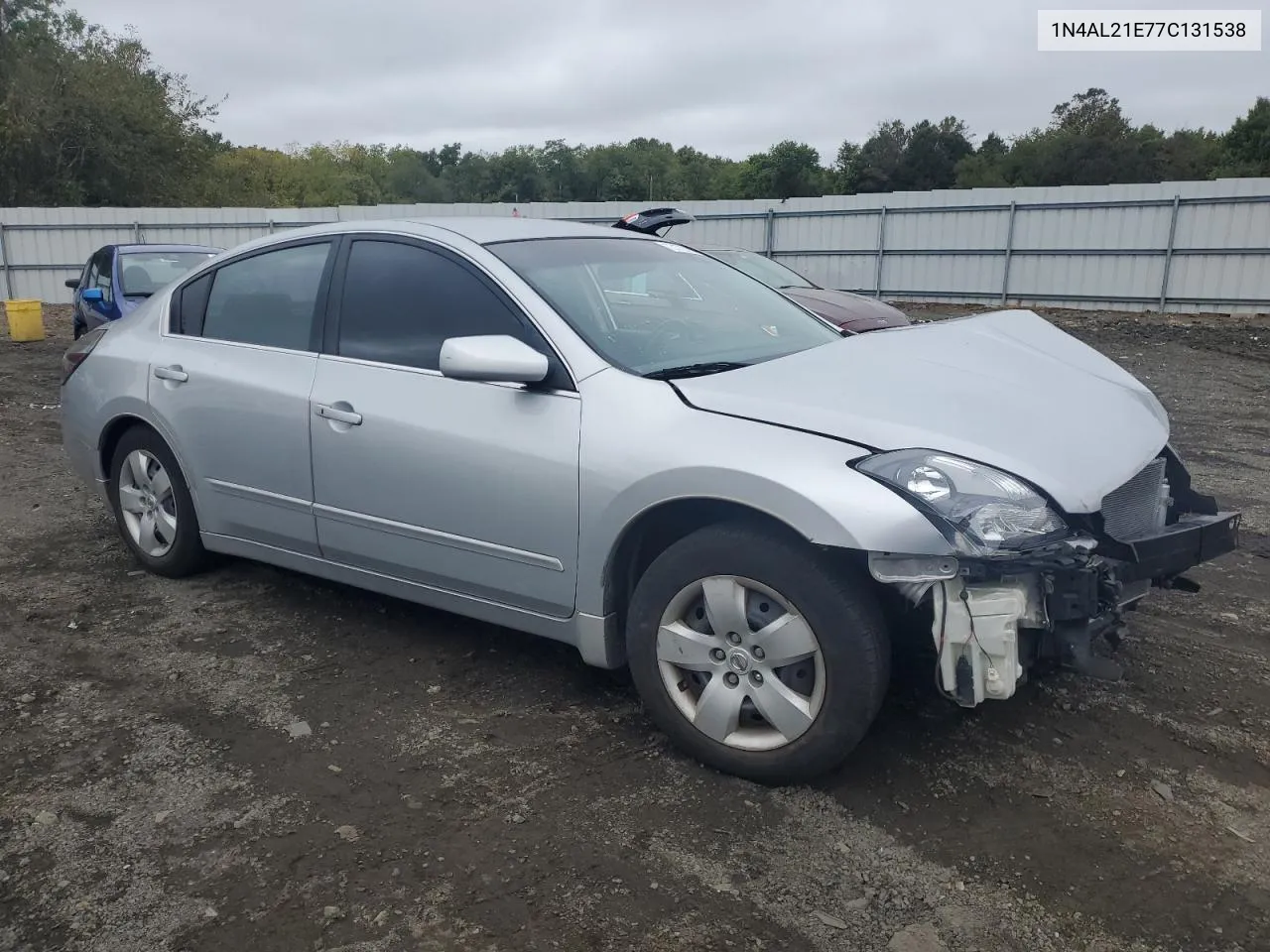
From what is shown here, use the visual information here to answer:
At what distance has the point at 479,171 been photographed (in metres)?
71.7

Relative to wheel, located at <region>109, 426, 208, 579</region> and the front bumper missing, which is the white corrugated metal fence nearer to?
wheel, located at <region>109, 426, 208, 579</region>

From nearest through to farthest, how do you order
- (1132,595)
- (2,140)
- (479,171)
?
(1132,595) → (2,140) → (479,171)

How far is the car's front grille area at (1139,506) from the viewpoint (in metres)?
2.87

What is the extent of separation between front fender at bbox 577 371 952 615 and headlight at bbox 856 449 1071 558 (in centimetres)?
5

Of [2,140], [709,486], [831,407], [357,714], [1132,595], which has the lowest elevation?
[357,714]

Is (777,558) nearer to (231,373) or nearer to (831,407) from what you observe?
(831,407)

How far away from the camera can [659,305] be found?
12.2 feet

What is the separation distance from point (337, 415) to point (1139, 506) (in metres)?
2.70

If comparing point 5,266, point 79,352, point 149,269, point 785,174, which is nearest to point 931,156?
point 785,174

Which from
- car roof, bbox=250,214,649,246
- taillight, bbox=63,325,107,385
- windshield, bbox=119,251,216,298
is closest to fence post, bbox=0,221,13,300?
windshield, bbox=119,251,216,298

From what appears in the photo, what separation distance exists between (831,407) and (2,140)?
33478mm

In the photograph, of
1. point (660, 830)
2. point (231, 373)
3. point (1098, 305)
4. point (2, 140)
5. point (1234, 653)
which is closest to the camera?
point (660, 830)

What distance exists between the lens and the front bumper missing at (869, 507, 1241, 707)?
2555mm

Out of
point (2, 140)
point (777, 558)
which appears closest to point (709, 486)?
point (777, 558)
